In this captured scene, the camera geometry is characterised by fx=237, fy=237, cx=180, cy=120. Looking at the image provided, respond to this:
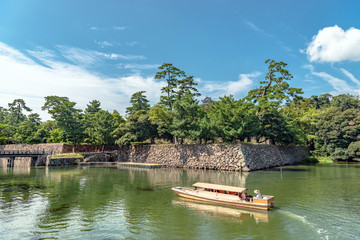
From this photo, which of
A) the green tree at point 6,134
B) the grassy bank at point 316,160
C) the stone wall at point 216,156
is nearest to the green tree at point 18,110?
the green tree at point 6,134

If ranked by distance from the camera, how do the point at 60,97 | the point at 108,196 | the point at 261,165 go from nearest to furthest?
the point at 108,196
the point at 261,165
the point at 60,97

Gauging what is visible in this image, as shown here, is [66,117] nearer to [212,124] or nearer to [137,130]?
[137,130]

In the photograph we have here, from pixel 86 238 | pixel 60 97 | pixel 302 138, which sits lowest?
pixel 86 238

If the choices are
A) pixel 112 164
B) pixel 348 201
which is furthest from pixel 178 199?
pixel 112 164

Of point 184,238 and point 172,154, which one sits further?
point 172,154

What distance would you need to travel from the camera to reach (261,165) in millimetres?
39062

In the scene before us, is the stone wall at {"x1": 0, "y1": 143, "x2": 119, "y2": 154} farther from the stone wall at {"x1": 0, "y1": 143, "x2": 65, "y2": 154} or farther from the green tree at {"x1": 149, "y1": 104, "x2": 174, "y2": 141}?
the green tree at {"x1": 149, "y1": 104, "x2": 174, "y2": 141}

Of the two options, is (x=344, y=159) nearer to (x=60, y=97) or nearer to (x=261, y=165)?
(x=261, y=165)

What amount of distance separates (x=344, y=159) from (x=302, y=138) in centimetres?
984

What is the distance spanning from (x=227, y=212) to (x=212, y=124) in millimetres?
23733

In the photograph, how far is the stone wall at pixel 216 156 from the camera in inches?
1450

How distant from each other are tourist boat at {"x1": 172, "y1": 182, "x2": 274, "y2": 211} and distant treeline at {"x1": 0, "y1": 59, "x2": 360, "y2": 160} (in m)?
19.4

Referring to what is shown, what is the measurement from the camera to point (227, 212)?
604 inches

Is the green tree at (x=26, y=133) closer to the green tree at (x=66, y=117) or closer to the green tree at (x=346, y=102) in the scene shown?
the green tree at (x=66, y=117)
